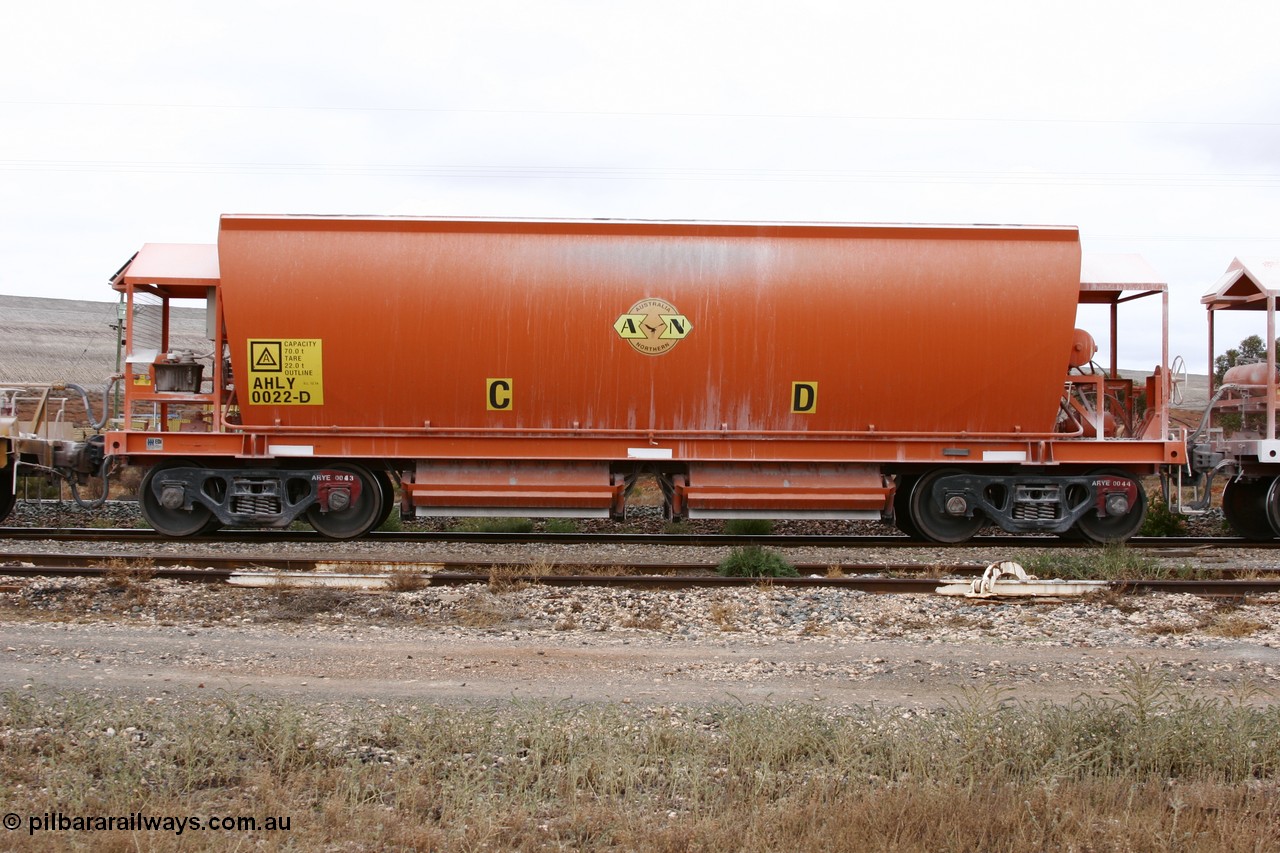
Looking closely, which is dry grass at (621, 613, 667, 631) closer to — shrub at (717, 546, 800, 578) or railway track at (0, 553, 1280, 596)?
railway track at (0, 553, 1280, 596)

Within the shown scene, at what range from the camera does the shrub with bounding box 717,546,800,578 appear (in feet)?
33.5

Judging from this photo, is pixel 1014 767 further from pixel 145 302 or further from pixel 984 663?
pixel 145 302

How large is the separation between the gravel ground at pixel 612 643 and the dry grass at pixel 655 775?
0.57 metres

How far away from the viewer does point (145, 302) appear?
1276 cm

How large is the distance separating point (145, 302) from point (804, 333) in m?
8.10

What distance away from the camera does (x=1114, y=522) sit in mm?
13109

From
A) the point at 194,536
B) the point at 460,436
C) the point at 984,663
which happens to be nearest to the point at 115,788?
the point at 984,663

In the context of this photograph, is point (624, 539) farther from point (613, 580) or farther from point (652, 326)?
point (613, 580)

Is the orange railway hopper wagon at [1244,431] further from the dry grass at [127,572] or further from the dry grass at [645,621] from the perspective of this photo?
the dry grass at [127,572]

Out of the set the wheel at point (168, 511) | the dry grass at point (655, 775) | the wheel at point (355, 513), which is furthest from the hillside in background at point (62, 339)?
the dry grass at point (655, 775)

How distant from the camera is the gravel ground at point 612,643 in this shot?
20.8ft

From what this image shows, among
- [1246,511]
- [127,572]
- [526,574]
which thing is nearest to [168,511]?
[127,572]

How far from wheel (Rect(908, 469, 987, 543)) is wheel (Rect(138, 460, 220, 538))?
343 inches

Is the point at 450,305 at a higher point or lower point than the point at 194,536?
higher
